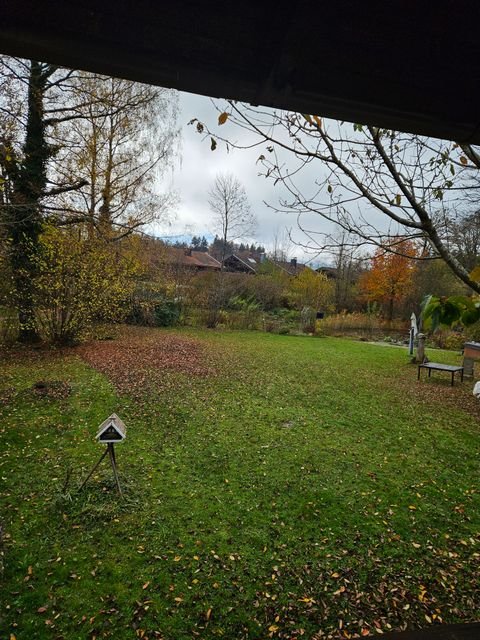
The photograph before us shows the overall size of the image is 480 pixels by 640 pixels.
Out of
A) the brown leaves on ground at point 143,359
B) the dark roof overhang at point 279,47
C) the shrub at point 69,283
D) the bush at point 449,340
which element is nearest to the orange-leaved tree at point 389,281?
the bush at point 449,340

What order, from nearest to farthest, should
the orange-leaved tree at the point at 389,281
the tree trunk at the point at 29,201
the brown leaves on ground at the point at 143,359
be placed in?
the brown leaves on ground at the point at 143,359 → the tree trunk at the point at 29,201 → the orange-leaved tree at the point at 389,281

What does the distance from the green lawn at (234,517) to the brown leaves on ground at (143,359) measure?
0.59m

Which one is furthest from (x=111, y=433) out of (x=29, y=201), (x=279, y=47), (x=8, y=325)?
(x=29, y=201)

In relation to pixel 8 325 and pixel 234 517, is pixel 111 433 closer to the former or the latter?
pixel 234 517

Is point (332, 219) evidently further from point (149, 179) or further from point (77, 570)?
point (149, 179)

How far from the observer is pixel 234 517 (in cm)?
300

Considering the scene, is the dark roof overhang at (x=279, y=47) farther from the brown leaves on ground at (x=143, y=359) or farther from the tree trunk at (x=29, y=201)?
the tree trunk at (x=29, y=201)

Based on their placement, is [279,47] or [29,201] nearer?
[279,47]

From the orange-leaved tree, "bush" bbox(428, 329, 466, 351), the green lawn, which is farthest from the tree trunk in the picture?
the orange-leaved tree

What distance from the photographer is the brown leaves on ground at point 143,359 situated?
679cm

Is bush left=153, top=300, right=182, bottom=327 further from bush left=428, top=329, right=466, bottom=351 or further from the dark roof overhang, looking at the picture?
the dark roof overhang

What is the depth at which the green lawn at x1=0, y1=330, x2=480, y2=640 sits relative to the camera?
2137mm

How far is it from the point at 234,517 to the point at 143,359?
6.02 metres

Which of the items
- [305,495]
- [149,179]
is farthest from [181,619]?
[149,179]
